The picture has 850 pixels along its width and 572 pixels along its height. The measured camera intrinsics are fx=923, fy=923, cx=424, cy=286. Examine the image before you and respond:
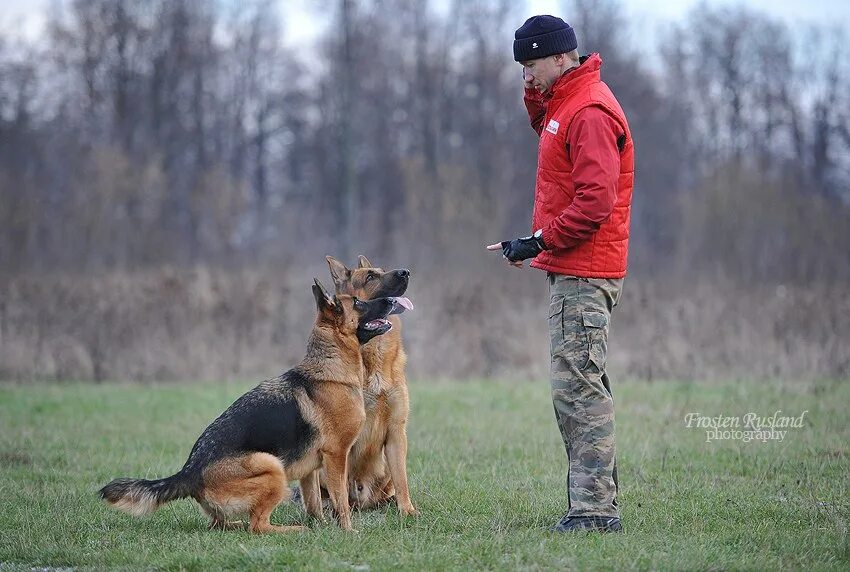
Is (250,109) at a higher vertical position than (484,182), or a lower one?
higher

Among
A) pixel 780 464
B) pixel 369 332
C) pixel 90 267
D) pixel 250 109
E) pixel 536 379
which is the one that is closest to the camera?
Answer: pixel 369 332

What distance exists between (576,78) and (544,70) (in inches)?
7.8

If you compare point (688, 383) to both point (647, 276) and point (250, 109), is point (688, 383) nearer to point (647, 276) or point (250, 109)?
point (647, 276)

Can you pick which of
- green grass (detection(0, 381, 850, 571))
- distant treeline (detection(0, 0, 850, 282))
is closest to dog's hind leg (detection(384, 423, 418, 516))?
green grass (detection(0, 381, 850, 571))

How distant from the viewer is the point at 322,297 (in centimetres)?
620

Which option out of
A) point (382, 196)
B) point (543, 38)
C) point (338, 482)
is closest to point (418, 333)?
point (338, 482)

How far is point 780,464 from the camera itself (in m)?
7.36

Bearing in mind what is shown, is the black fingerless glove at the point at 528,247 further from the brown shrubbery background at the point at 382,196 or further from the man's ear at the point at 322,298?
the brown shrubbery background at the point at 382,196

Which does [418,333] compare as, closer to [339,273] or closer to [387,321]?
[339,273]

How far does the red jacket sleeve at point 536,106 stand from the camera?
577 cm

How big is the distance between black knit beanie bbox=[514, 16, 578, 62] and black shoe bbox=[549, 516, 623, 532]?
8.92 feet

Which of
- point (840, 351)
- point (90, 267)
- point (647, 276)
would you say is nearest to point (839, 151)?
point (647, 276)

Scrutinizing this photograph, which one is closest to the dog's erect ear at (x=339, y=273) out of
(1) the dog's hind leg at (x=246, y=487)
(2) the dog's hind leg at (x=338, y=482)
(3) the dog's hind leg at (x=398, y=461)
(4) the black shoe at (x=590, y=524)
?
(3) the dog's hind leg at (x=398, y=461)

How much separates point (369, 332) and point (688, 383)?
6969 millimetres
